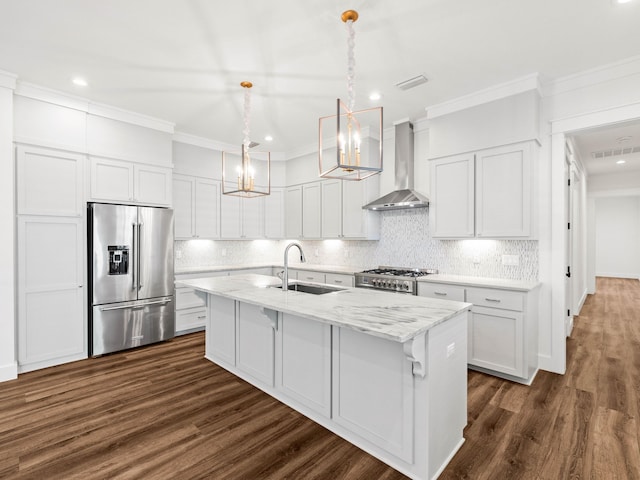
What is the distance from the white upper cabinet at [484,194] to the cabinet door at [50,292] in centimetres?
433

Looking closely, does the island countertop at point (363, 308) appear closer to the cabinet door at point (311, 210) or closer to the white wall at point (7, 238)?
the white wall at point (7, 238)

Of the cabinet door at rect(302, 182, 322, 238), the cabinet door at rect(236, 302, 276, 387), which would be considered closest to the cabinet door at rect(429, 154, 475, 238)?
the cabinet door at rect(302, 182, 322, 238)

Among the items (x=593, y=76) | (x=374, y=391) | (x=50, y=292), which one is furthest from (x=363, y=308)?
(x=50, y=292)

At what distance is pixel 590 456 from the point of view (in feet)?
7.05

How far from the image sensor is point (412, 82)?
133 inches

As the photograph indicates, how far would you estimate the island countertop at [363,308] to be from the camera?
1.81 m

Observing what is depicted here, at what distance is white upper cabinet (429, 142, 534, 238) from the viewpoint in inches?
133

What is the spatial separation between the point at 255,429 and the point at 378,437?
0.95m

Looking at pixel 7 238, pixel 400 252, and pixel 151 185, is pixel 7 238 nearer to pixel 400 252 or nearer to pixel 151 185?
pixel 151 185

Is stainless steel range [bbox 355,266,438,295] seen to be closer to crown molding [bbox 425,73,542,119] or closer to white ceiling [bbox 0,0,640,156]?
crown molding [bbox 425,73,542,119]

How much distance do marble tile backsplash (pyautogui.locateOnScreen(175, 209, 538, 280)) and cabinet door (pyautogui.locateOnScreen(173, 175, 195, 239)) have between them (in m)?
0.30

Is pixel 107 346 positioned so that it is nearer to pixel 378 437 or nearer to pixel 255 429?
pixel 255 429

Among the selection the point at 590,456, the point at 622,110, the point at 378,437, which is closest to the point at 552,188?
the point at 622,110

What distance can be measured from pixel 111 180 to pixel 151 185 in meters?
0.48
